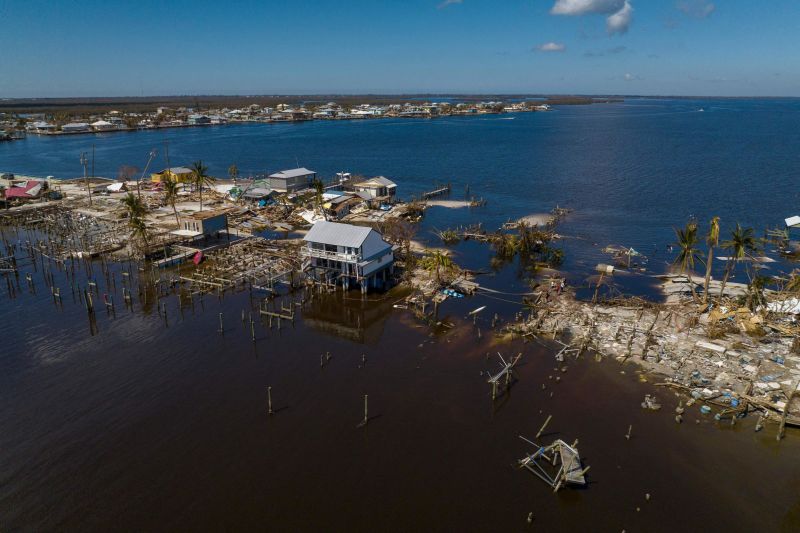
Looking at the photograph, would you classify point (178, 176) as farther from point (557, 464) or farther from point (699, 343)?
point (699, 343)

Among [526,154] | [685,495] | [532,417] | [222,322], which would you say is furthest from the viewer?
[526,154]

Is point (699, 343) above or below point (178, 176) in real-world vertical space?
below

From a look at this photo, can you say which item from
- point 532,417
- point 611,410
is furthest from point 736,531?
point 532,417

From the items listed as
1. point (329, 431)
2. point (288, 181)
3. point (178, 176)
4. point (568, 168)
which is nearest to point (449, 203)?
point (288, 181)

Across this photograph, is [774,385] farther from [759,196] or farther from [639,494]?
[759,196]

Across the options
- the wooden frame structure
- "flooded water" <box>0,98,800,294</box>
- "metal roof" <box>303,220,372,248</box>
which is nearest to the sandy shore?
"flooded water" <box>0,98,800,294</box>

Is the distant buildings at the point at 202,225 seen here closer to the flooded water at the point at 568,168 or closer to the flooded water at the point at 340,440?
the flooded water at the point at 340,440

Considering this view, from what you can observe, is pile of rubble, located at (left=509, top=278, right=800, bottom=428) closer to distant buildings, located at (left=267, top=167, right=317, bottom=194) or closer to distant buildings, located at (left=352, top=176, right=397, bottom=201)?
distant buildings, located at (left=352, top=176, right=397, bottom=201)

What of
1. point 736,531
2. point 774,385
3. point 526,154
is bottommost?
point 736,531
